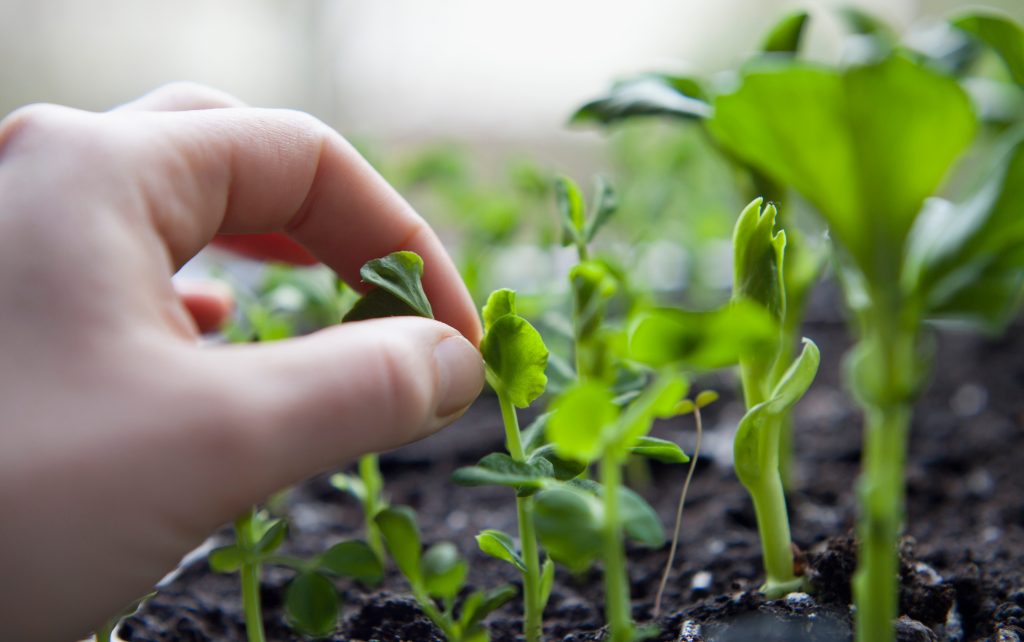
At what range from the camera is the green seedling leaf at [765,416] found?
585mm

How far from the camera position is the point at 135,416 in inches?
16.7

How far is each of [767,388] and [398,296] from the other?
32 centimetres

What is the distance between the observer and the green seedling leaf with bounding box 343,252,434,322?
56 centimetres

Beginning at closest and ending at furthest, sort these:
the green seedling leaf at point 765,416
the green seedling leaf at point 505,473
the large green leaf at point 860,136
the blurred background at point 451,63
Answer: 1. the large green leaf at point 860,136
2. the green seedling leaf at point 505,473
3. the green seedling leaf at point 765,416
4. the blurred background at point 451,63

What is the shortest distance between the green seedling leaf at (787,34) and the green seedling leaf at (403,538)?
0.64 m

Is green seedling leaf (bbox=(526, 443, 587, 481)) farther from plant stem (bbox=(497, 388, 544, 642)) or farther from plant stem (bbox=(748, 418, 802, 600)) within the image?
plant stem (bbox=(748, 418, 802, 600))

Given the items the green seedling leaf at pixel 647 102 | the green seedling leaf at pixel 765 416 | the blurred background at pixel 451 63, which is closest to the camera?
the green seedling leaf at pixel 765 416

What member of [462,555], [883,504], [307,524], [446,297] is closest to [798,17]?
[446,297]

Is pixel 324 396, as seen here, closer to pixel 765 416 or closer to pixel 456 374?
pixel 456 374

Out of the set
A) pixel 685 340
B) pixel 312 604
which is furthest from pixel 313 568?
pixel 685 340

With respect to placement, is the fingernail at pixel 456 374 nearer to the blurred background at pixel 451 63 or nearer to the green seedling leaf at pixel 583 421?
the green seedling leaf at pixel 583 421

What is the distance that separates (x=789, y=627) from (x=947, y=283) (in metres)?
0.30

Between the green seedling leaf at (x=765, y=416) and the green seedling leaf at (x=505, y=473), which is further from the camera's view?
the green seedling leaf at (x=765, y=416)

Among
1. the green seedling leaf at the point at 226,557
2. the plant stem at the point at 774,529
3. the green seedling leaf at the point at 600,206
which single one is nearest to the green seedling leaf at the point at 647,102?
the green seedling leaf at the point at 600,206
